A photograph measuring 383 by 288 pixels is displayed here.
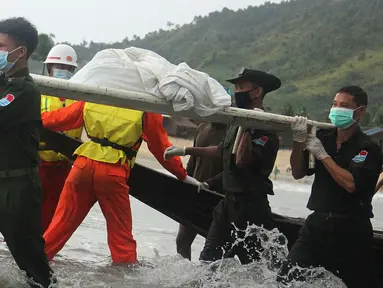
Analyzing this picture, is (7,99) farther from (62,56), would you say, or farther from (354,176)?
(62,56)

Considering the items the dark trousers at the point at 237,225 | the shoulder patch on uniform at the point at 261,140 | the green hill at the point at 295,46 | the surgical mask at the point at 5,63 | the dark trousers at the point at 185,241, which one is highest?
the green hill at the point at 295,46

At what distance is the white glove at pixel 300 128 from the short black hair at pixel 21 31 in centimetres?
179

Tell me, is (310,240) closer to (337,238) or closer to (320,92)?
(337,238)

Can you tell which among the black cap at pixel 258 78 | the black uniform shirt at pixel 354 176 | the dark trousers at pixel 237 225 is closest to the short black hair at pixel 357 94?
the black uniform shirt at pixel 354 176

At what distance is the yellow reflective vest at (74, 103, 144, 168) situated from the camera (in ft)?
16.6

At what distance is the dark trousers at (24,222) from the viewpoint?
386 centimetres

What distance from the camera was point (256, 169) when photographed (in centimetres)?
499

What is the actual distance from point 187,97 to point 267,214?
1360 millimetres

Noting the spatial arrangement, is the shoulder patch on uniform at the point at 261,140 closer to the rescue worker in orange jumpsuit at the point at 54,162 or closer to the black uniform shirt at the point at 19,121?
the black uniform shirt at the point at 19,121

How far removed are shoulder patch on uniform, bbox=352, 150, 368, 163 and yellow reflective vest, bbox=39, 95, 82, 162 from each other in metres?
2.60

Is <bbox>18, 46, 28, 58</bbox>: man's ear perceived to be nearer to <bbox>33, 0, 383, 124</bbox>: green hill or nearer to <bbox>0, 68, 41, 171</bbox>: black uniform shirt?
<bbox>0, 68, 41, 171</bbox>: black uniform shirt

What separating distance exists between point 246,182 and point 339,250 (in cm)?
Answer: 92

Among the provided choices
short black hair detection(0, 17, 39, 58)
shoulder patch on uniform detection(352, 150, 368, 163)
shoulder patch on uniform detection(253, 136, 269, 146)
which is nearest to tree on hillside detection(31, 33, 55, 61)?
shoulder patch on uniform detection(253, 136, 269, 146)

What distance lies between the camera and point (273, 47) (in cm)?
11844
